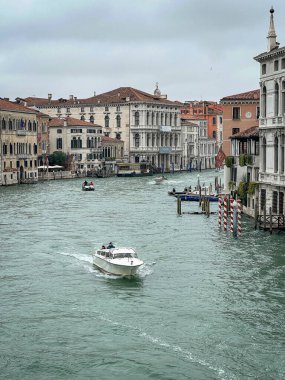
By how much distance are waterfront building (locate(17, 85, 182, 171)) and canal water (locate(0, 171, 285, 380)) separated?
70.7 meters

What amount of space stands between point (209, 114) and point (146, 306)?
109 meters

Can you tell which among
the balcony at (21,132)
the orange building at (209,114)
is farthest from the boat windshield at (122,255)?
the orange building at (209,114)

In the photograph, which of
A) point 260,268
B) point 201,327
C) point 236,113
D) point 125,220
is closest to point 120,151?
point 236,113

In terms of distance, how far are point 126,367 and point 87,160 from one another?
80.6 metres

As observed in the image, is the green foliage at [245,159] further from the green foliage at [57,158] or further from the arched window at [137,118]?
the arched window at [137,118]

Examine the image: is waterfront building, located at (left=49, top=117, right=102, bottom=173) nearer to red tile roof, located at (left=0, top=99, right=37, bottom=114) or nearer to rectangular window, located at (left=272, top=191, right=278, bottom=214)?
red tile roof, located at (left=0, top=99, right=37, bottom=114)

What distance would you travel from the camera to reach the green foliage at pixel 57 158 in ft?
291

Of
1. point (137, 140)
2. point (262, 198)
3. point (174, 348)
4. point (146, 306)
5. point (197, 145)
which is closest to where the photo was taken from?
point (174, 348)

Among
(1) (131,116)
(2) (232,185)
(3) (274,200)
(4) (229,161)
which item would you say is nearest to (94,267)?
(3) (274,200)

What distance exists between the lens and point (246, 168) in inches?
1548

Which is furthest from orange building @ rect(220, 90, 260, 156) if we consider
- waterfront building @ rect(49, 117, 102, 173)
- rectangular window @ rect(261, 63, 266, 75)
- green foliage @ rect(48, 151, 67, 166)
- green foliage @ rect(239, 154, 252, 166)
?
waterfront building @ rect(49, 117, 102, 173)

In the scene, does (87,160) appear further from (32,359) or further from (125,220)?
(32,359)

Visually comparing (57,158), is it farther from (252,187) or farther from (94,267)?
(94,267)

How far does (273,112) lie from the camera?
32.8 meters
